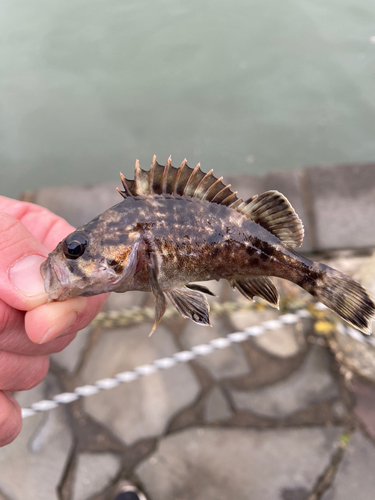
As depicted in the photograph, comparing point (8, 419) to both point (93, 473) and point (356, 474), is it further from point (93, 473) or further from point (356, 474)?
point (356, 474)

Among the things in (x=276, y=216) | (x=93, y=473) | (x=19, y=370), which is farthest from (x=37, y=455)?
(x=276, y=216)

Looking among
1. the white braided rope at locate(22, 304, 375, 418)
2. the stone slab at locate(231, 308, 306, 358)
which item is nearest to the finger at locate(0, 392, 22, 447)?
the white braided rope at locate(22, 304, 375, 418)

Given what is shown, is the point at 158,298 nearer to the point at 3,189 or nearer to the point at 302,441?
the point at 302,441

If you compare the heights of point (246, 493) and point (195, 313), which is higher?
point (195, 313)

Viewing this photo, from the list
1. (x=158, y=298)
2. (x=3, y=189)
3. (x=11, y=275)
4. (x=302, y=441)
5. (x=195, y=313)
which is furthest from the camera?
(x=3, y=189)

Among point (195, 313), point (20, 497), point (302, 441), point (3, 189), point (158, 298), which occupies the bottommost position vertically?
point (20, 497)

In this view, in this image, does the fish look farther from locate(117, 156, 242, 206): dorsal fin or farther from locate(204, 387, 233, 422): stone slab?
locate(204, 387, 233, 422): stone slab

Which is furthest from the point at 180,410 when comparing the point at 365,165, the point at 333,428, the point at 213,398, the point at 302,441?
the point at 365,165

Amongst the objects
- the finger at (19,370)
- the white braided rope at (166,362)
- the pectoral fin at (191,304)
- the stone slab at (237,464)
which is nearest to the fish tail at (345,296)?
the pectoral fin at (191,304)
